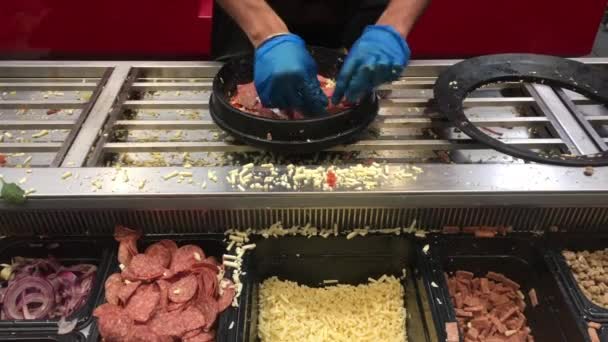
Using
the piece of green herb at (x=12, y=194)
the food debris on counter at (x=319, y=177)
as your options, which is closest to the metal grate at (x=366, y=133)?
the food debris on counter at (x=319, y=177)

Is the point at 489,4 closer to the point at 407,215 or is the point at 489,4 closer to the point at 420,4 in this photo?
the point at 420,4

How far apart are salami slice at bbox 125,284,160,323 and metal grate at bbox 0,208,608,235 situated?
24cm

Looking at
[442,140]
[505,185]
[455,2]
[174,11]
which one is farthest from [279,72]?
[455,2]

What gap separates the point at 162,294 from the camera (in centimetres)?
157

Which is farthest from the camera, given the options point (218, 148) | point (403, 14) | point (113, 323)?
point (403, 14)

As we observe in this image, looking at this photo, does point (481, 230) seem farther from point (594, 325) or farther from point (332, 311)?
point (332, 311)

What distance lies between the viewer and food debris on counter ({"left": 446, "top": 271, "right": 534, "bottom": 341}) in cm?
172

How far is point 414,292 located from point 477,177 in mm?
467

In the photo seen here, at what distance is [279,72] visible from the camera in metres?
1.61

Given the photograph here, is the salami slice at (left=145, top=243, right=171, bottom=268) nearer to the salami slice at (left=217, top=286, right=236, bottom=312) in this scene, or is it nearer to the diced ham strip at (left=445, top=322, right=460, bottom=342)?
the salami slice at (left=217, top=286, right=236, bottom=312)

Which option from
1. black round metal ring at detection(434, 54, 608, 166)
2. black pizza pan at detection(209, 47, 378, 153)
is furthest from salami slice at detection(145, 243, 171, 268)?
black round metal ring at detection(434, 54, 608, 166)

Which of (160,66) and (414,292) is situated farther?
(160,66)

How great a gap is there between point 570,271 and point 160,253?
135 cm

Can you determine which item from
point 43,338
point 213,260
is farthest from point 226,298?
point 43,338
